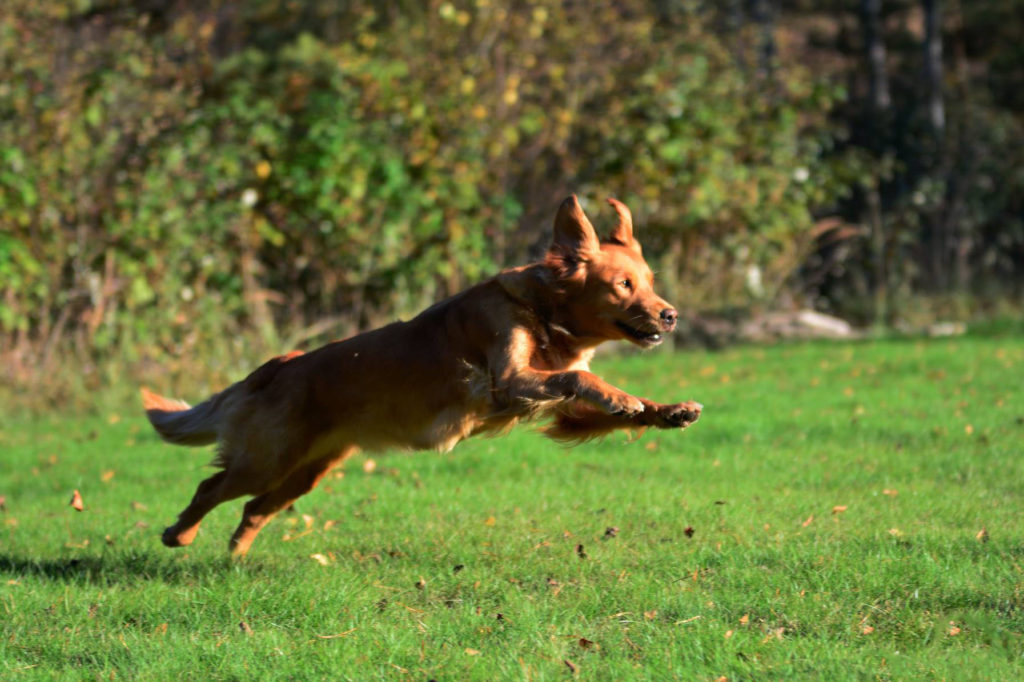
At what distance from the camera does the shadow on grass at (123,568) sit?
530 centimetres

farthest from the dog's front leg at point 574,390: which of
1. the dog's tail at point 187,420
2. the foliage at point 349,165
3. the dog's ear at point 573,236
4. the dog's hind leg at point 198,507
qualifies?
the foliage at point 349,165

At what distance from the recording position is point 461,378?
17.0ft

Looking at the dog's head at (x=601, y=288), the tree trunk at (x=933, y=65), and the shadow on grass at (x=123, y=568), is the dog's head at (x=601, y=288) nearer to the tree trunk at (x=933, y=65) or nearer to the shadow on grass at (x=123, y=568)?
the shadow on grass at (x=123, y=568)

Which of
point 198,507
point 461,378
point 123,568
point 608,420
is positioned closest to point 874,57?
point 608,420

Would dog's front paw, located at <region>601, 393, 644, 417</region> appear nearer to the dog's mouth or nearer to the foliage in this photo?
the dog's mouth

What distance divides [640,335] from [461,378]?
2.62ft

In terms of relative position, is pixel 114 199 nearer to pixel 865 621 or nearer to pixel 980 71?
pixel 865 621

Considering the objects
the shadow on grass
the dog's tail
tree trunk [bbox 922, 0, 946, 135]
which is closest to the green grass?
the shadow on grass

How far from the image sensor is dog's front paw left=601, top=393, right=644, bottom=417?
4.67 m

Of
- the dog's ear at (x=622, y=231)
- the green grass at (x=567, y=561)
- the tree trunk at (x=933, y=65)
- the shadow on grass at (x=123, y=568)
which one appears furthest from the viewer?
the tree trunk at (x=933, y=65)

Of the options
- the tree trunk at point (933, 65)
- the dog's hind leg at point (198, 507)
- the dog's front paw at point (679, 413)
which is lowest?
the dog's hind leg at point (198, 507)

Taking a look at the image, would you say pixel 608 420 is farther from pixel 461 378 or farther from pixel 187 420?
pixel 187 420

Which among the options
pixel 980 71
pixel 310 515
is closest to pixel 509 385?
pixel 310 515

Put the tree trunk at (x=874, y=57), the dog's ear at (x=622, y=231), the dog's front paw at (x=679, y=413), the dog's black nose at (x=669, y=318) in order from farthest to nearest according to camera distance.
Answer: 1. the tree trunk at (x=874, y=57)
2. the dog's ear at (x=622, y=231)
3. the dog's black nose at (x=669, y=318)
4. the dog's front paw at (x=679, y=413)
